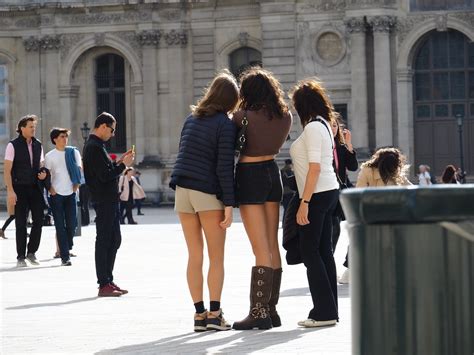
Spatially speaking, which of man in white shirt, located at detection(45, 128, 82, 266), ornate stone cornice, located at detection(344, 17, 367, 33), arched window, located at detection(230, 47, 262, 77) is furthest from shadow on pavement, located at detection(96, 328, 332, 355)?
arched window, located at detection(230, 47, 262, 77)

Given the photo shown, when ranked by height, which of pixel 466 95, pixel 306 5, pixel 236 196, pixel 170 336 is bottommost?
pixel 170 336

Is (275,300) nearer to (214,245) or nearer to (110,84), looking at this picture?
(214,245)

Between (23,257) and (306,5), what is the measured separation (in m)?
29.8

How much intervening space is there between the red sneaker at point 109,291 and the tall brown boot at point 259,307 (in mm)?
Answer: 3264

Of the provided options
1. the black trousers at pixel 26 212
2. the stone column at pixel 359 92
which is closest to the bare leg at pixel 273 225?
the black trousers at pixel 26 212

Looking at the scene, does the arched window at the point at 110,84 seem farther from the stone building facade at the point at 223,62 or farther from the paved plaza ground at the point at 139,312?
the paved plaza ground at the point at 139,312

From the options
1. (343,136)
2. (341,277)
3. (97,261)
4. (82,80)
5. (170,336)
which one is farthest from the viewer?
(82,80)

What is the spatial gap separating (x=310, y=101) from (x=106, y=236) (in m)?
3.76

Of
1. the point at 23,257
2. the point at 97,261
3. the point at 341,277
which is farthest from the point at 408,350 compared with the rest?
the point at 23,257

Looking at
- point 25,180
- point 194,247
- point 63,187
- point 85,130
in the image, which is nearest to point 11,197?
point 25,180

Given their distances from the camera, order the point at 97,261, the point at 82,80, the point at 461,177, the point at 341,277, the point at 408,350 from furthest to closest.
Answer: the point at 82,80 → the point at 461,177 → the point at 341,277 → the point at 97,261 → the point at 408,350

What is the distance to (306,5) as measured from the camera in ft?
156

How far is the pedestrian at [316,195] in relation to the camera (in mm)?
10773

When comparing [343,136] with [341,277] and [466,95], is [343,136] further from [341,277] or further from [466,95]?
[466,95]
